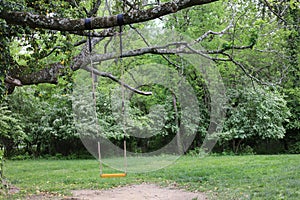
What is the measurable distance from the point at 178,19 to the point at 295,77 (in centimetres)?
562

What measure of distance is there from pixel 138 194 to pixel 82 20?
394 centimetres

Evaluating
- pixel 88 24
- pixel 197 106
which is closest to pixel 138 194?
pixel 88 24

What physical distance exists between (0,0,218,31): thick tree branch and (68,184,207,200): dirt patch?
11.0 ft

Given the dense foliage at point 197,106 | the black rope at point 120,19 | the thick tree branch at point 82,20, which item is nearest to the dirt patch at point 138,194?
the thick tree branch at point 82,20

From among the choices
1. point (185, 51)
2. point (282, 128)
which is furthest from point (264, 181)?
point (282, 128)

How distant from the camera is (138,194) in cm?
659

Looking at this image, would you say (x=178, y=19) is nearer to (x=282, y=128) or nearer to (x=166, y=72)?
(x=166, y=72)

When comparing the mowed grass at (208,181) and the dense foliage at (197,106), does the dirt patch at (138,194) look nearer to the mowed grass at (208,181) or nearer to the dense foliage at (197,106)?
the mowed grass at (208,181)

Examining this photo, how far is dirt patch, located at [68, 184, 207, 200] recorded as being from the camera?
20.3 ft

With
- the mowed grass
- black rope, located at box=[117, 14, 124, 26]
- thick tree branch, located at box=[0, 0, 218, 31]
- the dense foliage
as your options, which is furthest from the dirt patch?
the dense foliage

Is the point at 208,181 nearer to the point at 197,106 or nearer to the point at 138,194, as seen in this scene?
the point at 138,194

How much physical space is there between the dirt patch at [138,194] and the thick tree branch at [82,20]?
11.0 feet

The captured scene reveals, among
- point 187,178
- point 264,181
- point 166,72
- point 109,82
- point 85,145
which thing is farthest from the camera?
point 85,145

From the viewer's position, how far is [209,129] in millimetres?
15555
